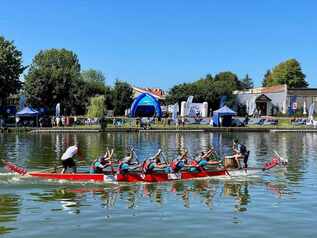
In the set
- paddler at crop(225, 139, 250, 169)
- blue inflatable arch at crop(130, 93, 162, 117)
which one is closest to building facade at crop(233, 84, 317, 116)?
blue inflatable arch at crop(130, 93, 162, 117)

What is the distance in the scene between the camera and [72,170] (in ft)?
94.5

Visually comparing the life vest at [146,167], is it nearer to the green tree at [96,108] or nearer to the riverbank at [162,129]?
the riverbank at [162,129]

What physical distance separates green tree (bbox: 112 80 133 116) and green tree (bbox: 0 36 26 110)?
29.4 meters

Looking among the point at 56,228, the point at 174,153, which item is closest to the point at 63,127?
the point at 174,153

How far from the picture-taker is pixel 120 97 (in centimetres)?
12081

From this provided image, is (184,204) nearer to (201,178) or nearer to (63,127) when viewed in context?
(201,178)

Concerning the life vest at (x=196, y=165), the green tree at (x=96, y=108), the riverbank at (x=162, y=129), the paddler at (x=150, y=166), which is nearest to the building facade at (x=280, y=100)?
the riverbank at (x=162, y=129)

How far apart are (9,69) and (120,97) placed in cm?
3404

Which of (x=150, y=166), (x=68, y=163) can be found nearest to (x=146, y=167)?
(x=150, y=166)

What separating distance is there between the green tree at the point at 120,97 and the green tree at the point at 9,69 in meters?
29.4

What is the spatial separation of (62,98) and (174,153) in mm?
60443

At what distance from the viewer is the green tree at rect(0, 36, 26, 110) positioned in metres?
89.8

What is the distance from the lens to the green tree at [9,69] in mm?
89750

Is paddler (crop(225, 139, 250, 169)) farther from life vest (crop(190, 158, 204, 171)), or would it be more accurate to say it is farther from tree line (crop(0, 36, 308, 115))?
tree line (crop(0, 36, 308, 115))
